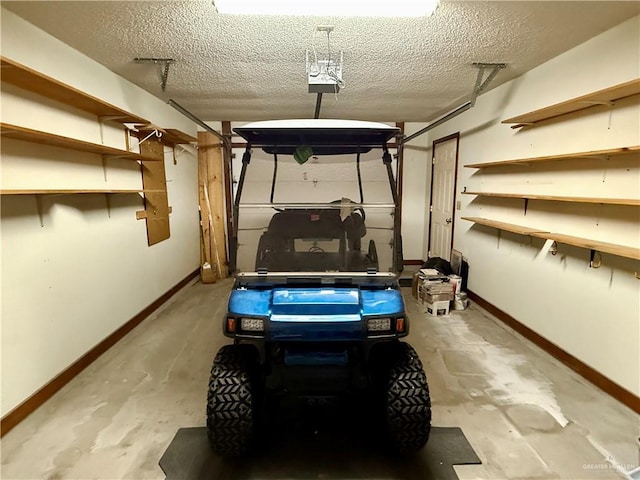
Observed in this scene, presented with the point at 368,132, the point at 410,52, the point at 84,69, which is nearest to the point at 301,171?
the point at 368,132

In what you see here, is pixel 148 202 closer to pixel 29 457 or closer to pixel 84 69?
pixel 84 69

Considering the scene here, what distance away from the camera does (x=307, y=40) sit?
2.49 meters

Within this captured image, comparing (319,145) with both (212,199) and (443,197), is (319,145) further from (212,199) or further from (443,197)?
(212,199)

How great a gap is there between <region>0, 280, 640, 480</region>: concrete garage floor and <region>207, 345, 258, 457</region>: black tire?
10.1 inches

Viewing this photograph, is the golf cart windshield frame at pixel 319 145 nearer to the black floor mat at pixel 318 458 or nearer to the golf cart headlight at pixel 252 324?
the golf cart headlight at pixel 252 324

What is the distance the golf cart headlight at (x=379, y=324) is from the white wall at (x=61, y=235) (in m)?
2.13

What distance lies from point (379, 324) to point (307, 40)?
6.83 feet

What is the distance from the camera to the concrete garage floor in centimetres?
180

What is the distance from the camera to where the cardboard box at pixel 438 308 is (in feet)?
12.7

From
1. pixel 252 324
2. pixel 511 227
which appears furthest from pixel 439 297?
pixel 252 324

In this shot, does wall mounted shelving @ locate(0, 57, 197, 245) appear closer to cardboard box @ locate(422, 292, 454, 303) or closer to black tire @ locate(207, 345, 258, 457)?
black tire @ locate(207, 345, 258, 457)

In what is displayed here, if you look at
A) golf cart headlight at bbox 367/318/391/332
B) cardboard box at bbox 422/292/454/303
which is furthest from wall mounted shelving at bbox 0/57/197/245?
cardboard box at bbox 422/292/454/303

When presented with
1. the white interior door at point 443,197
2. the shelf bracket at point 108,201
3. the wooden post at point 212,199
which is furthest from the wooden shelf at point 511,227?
the wooden post at point 212,199

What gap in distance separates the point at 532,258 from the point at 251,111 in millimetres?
3830
